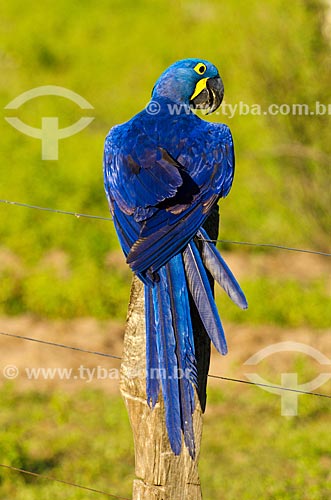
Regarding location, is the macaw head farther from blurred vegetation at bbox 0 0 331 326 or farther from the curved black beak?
blurred vegetation at bbox 0 0 331 326

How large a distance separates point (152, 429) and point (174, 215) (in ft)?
2.32

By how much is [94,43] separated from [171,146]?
8497 mm

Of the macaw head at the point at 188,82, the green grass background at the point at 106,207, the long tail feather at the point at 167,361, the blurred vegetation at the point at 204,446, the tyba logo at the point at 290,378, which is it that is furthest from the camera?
the tyba logo at the point at 290,378

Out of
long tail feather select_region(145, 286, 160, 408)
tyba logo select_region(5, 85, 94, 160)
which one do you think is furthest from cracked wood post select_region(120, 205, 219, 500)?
tyba logo select_region(5, 85, 94, 160)

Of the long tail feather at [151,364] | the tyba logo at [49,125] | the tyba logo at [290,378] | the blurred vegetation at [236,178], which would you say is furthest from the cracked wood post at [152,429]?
the tyba logo at [49,125]

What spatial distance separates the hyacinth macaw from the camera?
235 centimetres

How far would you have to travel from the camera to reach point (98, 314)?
6047mm

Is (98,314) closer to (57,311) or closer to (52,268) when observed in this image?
(57,311)

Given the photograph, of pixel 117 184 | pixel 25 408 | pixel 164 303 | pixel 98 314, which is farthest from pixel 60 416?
pixel 164 303

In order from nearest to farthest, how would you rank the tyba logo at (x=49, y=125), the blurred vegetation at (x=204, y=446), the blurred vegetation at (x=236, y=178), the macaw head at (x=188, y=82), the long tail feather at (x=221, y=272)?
the long tail feather at (x=221, y=272), the macaw head at (x=188, y=82), the blurred vegetation at (x=204, y=446), the blurred vegetation at (x=236, y=178), the tyba logo at (x=49, y=125)

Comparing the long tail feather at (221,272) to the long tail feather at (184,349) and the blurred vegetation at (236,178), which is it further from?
the blurred vegetation at (236,178)

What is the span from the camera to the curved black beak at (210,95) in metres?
3.50

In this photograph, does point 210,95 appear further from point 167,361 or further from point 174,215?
point 167,361

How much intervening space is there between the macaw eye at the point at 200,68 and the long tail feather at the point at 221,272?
1002 mm
